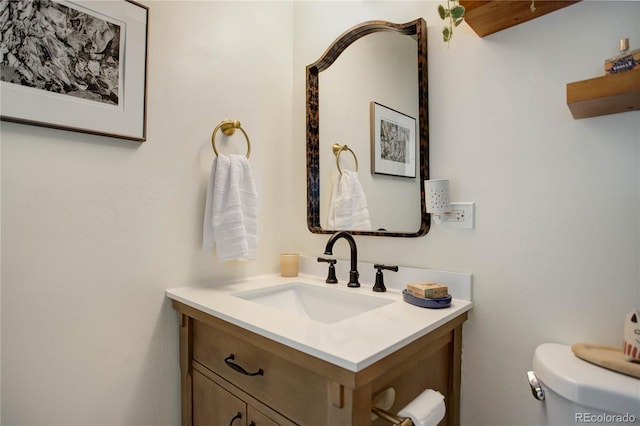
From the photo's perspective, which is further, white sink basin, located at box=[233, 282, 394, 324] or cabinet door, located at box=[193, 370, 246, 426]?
white sink basin, located at box=[233, 282, 394, 324]

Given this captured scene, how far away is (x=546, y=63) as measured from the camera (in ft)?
3.10

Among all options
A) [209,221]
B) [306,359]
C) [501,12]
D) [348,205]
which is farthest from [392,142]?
[306,359]

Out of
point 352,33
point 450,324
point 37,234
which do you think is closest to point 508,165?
point 450,324

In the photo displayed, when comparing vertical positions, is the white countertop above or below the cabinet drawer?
above

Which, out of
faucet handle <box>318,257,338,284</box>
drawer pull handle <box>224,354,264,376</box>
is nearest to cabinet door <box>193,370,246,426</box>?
drawer pull handle <box>224,354,264,376</box>

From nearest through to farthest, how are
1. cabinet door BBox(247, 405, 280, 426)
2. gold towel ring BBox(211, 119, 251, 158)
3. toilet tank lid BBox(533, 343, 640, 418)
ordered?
toilet tank lid BBox(533, 343, 640, 418), cabinet door BBox(247, 405, 280, 426), gold towel ring BBox(211, 119, 251, 158)

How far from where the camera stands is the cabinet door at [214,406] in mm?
995

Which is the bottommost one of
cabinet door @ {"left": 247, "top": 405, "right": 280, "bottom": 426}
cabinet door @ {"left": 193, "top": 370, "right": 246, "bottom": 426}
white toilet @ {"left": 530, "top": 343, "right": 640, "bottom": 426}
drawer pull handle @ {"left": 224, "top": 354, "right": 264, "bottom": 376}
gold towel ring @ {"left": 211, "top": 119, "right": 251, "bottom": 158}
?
cabinet door @ {"left": 193, "top": 370, "right": 246, "bottom": 426}

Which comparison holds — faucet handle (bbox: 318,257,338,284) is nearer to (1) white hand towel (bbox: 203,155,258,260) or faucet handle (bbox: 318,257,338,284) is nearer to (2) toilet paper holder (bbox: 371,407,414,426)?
(1) white hand towel (bbox: 203,155,258,260)

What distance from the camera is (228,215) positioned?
1247 millimetres

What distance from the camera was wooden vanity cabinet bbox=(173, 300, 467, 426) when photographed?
701 mm

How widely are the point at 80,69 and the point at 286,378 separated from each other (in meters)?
1.11

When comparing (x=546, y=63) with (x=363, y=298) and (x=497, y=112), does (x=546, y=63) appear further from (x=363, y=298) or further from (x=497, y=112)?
(x=363, y=298)

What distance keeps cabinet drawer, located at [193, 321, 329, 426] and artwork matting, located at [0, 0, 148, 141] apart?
0.76 metres
